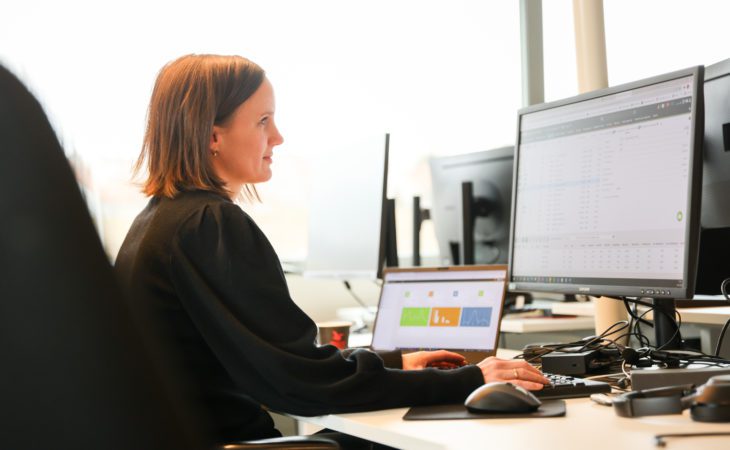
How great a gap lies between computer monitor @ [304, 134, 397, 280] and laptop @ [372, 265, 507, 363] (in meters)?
0.37

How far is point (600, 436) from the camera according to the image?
89cm

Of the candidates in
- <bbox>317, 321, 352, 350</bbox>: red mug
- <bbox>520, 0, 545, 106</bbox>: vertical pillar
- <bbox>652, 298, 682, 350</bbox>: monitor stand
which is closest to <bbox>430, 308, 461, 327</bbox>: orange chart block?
<bbox>317, 321, 352, 350</bbox>: red mug

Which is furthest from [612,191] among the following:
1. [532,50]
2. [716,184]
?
[532,50]

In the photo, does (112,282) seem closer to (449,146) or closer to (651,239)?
(651,239)

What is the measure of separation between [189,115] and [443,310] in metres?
0.71

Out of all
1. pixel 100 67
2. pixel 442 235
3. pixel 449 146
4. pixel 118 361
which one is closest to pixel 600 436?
pixel 118 361

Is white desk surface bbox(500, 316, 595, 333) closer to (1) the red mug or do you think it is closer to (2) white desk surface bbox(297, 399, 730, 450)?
(1) the red mug

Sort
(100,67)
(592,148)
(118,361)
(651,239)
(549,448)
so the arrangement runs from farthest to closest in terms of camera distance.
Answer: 1. (100,67)
2. (592,148)
3. (651,239)
4. (549,448)
5. (118,361)

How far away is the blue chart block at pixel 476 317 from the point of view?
5.42 ft

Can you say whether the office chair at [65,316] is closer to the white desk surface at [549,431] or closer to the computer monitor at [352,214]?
the white desk surface at [549,431]

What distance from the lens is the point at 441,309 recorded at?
5.70ft

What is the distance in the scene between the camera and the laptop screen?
1653 millimetres

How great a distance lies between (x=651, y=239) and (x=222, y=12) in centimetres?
242

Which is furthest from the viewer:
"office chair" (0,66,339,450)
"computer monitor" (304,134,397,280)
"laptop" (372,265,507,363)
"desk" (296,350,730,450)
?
"computer monitor" (304,134,397,280)
